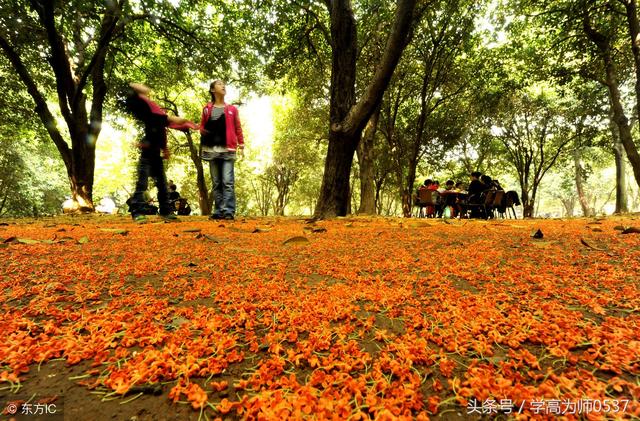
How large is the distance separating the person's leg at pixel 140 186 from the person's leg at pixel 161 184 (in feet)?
0.34

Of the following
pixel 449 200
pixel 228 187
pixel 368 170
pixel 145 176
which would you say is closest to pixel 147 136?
pixel 145 176

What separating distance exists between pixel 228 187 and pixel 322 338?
4.61m

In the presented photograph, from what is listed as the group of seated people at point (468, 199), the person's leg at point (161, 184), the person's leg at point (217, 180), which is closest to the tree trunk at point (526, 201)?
the group of seated people at point (468, 199)

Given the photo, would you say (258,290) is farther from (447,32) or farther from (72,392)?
(447,32)

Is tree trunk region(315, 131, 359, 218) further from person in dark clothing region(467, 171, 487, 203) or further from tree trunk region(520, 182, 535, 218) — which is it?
tree trunk region(520, 182, 535, 218)

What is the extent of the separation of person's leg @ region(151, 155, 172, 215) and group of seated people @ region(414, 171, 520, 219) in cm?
922

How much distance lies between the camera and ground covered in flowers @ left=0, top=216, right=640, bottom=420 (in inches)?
31.5

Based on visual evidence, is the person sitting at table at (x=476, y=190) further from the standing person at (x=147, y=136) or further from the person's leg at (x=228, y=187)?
the standing person at (x=147, y=136)

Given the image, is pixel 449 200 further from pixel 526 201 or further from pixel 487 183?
pixel 526 201

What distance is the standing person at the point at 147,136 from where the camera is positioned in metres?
4.85

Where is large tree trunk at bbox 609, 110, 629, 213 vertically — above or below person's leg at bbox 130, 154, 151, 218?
above

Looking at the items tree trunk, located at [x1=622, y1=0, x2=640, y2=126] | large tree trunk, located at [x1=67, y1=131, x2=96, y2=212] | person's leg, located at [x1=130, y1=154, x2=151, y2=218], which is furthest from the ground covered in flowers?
tree trunk, located at [x1=622, y1=0, x2=640, y2=126]

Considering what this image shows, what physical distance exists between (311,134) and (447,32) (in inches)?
413

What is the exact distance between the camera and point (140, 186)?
5.06 meters
